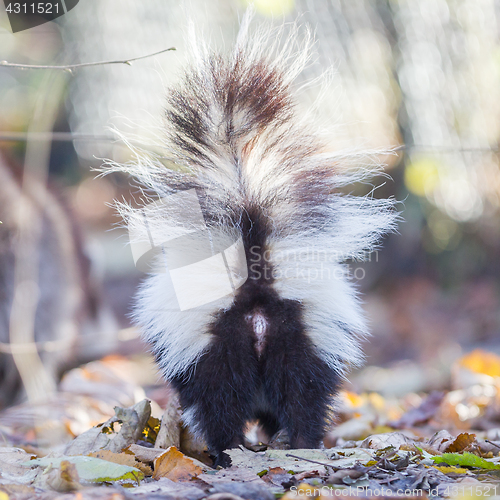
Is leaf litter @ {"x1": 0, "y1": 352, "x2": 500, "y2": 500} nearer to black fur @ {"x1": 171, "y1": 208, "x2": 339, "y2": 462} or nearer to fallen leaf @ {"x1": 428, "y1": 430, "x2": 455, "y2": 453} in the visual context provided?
fallen leaf @ {"x1": 428, "y1": 430, "x2": 455, "y2": 453}

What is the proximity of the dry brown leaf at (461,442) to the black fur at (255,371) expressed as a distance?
0.84 metres

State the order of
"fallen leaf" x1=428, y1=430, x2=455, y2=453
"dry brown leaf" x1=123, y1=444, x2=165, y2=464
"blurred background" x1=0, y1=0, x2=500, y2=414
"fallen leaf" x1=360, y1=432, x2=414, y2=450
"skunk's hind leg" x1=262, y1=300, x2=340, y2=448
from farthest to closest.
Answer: "blurred background" x1=0, y1=0, x2=500, y2=414 < "fallen leaf" x1=360, y1=432, x2=414, y2=450 < "fallen leaf" x1=428, y1=430, x2=455, y2=453 < "skunk's hind leg" x1=262, y1=300, x2=340, y2=448 < "dry brown leaf" x1=123, y1=444, x2=165, y2=464

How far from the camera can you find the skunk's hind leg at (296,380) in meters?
3.20

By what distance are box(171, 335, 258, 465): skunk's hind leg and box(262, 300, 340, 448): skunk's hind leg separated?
0.42 feet

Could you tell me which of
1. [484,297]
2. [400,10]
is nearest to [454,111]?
[400,10]

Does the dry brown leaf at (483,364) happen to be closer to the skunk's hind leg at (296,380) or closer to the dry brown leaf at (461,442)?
the dry brown leaf at (461,442)

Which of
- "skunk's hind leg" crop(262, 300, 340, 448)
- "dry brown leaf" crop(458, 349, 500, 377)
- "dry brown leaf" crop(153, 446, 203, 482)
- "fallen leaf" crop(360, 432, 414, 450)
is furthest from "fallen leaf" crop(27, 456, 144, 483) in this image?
"dry brown leaf" crop(458, 349, 500, 377)

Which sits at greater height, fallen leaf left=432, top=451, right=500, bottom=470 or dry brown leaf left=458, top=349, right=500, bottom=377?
fallen leaf left=432, top=451, right=500, bottom=470

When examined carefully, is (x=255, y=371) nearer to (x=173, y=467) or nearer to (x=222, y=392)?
(x=222, y=392)

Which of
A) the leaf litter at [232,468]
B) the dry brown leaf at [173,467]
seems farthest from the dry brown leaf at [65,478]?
the dry brown leaf at [173,467]

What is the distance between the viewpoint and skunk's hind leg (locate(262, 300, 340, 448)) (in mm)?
3197

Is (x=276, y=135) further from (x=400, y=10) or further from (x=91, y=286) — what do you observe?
(x=400, y=10)

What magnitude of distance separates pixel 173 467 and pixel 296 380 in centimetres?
89

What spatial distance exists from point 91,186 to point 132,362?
5.82 metres
